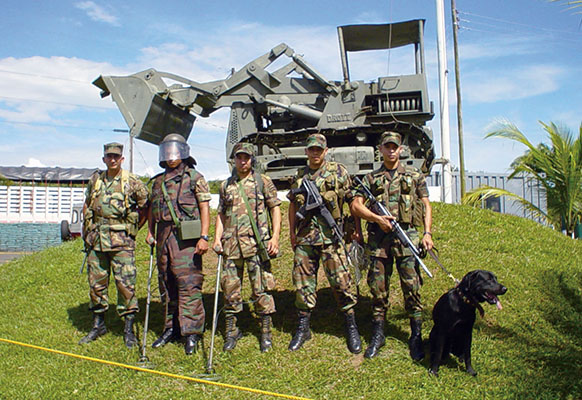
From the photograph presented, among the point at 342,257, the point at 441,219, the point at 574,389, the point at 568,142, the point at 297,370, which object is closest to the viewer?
the point at 574,389

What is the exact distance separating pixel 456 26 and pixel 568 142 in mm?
10445

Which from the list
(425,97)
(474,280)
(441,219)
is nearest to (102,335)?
(474,280)

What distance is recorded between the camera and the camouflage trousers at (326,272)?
4.96 meters

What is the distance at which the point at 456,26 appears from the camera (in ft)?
56.1

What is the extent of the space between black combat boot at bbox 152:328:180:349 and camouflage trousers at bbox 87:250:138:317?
401 millimetres

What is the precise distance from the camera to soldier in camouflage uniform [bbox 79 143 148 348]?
5266 mm

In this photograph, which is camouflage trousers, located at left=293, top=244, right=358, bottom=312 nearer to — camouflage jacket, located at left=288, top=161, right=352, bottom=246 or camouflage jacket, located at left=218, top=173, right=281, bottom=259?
camouflage jacket, located at left=288, top=161, right=352, bottom=246

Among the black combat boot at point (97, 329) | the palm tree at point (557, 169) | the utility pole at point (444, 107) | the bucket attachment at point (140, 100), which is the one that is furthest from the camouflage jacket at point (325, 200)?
the utility pole at point (444, 107)

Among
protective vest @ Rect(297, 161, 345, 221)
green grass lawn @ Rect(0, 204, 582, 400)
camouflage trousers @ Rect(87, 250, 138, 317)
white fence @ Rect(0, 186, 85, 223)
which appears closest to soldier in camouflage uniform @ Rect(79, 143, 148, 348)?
camouflage trousers @ Rect(87, 250, 138, 317)

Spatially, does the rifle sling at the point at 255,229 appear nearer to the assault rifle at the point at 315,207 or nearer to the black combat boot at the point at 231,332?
the assault rifle at the point at 315,207

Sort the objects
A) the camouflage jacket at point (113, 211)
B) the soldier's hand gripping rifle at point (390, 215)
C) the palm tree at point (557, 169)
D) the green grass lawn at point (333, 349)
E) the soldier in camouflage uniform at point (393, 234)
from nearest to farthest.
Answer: the green grass lawn at point (333, 349) → the soldier's hand gripping rifle at point (390, 215) → the soldier in camouflage uniform at point (393, 234) → the camouflage jacket at point (113, 211) → the palm tree at point (557, 169)

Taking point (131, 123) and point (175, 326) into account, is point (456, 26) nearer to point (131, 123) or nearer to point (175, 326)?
point (131, 123)

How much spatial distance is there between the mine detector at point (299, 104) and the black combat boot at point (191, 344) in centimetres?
598

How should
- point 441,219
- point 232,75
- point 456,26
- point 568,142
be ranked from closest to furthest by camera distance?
point 568,142, point 441,219, point 232,75, point 456,26
